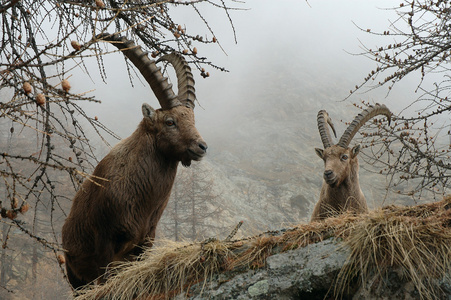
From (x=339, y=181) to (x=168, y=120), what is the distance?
4.33 meters

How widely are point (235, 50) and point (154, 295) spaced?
128351 millimetres

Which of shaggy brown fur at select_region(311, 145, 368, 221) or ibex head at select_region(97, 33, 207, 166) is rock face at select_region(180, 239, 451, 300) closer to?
ibex head at select_region(97, 33, 207, 166)

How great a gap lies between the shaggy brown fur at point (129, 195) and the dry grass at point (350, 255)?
427 millimetres

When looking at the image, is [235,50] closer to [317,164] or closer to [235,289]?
[317,164]

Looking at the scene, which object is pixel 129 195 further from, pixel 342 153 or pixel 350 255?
pixel 342 153

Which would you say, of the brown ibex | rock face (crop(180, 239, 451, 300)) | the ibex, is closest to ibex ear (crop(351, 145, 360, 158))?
the ibex

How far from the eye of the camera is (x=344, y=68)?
101 meters

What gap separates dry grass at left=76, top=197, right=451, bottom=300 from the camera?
295 cm

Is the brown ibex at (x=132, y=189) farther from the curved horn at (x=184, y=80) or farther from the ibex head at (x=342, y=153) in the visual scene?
the ibex head at (x=342, y=153)

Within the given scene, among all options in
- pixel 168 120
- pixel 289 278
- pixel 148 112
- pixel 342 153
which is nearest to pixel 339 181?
pixel 342 153

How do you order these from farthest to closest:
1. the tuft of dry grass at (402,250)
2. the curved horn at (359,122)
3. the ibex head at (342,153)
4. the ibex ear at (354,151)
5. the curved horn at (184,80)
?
the curved horn at (359,122) < the ibex ear at (354,151) < the ibex head at (342,153) < the curved horn at (184,80) < the tuft of dry grass at (402,250)

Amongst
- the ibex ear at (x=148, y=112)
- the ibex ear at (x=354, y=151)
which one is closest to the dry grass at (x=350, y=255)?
the ibex ear at (x=148, y=112)

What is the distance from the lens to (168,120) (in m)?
5.21

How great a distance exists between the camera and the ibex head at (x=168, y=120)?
16.6ft
